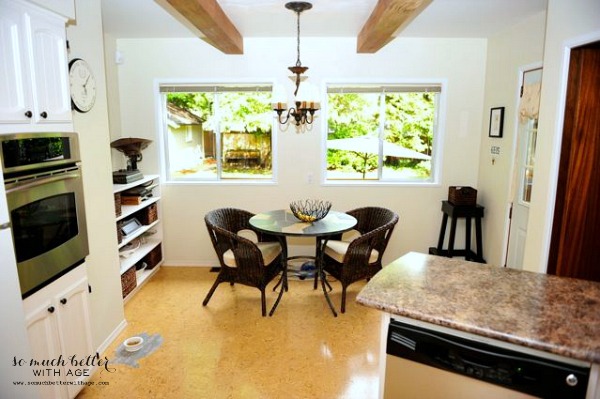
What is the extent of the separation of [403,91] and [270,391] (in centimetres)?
338

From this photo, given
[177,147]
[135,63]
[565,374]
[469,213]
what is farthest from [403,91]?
[565,374]

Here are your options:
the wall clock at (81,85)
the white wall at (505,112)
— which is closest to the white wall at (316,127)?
the white wall at (505,112)

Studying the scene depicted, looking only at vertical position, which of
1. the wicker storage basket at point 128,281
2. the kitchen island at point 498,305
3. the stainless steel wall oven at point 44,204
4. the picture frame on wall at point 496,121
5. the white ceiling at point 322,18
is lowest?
the wicker storage basket at point 128,281

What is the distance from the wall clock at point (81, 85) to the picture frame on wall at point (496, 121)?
12.1ft

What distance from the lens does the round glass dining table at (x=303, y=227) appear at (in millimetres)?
3244

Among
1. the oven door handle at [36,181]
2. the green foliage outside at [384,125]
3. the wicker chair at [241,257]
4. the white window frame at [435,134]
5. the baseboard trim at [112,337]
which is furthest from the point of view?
the green foliage outside at [384,125]

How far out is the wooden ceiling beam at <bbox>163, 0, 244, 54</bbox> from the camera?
2.41m

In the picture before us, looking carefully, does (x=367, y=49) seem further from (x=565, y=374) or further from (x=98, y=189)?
(x=565, y=374)

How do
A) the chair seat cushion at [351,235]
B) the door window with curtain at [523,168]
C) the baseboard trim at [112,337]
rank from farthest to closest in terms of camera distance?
the chair seat cushion at [351,235], the door window with curtain at [523,168], the baseboard trim at [112,337]

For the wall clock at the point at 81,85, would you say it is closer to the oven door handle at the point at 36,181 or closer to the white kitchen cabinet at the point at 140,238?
the oven door handle at the point at 36,181

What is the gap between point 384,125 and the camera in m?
4.43

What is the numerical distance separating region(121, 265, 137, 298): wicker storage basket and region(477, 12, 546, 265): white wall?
12.1 ft

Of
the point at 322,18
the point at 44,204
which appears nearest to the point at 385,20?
the point at 322,18

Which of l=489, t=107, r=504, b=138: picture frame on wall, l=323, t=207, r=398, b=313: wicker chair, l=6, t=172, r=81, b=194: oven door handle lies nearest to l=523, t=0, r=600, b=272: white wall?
l=323, t=207, r=398, b=313: wicker chair
